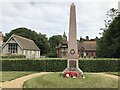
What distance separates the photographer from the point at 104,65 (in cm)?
2312

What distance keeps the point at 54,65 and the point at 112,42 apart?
505 inches

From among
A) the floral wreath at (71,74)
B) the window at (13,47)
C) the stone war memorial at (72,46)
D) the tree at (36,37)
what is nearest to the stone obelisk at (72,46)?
the stone war memorial at (72,46)

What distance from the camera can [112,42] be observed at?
3216 centimetres

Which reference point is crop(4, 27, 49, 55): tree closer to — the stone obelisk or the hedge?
the hedge

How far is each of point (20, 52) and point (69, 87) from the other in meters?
30.4

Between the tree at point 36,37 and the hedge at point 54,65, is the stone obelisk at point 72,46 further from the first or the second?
the tree at point 36,37

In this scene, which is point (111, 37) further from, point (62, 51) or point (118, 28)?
point (62, 51)

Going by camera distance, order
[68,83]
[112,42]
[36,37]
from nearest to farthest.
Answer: [68,83] → [112,42] → [36,37]

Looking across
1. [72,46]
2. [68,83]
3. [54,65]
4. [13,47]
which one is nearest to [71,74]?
[72,46]

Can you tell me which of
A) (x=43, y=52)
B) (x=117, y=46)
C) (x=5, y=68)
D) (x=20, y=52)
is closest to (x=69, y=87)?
(x=5, y=68)

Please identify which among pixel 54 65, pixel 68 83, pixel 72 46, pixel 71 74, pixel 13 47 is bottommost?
pixel 68 83

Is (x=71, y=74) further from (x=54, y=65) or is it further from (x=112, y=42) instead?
(x=112, y=42)

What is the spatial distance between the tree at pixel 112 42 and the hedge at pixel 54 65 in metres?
7.59

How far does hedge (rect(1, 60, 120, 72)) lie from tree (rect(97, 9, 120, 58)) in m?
7.59
